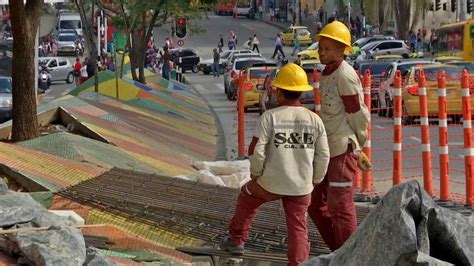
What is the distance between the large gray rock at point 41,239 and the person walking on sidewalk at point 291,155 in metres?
1.31

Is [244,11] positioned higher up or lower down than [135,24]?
higher up

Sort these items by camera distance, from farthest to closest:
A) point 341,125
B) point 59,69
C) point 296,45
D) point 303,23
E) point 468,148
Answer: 1. point 303,23
2. point 296,45
3. point 59,69
4. point 468,148
5. point 341,125

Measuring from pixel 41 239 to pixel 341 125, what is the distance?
238 centimetres

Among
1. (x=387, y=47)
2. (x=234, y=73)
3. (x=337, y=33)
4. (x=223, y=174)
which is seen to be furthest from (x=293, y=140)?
(x=387, y=47)

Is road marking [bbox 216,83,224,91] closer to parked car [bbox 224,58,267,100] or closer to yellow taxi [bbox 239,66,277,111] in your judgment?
parked car [bbox 224,58,267,100]

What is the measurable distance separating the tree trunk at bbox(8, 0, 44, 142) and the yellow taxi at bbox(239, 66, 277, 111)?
709 inches

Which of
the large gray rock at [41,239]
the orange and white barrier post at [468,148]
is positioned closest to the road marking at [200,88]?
the orange and white barrier post at [468,148]

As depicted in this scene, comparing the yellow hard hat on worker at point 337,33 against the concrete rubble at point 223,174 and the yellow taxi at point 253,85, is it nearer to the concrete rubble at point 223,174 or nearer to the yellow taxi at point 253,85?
the concrete rubble at point 223,174

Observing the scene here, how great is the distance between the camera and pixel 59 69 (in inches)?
2336

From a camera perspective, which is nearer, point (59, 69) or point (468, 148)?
point (468, 148)

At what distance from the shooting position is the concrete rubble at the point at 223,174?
15.0 m

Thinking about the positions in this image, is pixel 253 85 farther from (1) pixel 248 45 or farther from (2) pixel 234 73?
(1) pixel 248 45

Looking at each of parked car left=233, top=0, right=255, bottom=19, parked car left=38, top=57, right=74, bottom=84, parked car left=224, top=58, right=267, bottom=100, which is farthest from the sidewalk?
parked car left=224, top=58, right=267, bottom=100

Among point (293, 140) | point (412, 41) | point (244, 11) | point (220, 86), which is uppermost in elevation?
point (244, 11)
